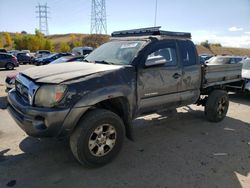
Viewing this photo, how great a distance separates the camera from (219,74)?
21.3 ft

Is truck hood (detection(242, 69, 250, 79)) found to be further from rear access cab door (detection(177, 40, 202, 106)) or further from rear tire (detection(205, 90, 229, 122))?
rear access cab door (detection(177, 40, 202, 106))

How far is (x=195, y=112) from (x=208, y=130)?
1.60 m

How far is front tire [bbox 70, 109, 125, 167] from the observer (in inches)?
145

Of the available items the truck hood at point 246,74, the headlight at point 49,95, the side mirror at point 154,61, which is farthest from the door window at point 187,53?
the truck hood at point 246,74

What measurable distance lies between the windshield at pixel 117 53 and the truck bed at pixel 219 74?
6.48 feet

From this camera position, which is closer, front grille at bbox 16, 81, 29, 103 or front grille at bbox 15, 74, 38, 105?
front grille at bbox 15, 74, 38, 105

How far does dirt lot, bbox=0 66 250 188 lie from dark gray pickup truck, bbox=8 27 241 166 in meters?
0.36

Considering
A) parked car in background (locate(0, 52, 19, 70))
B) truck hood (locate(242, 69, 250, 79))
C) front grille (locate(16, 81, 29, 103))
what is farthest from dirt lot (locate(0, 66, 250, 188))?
parked car in background (locate(0, 52, 19, 70))

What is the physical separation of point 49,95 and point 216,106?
14.0ft

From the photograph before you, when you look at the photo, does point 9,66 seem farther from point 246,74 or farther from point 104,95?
point 104,95

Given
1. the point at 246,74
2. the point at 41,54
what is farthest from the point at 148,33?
the point at 41,54

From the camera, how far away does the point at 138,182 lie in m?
3.55

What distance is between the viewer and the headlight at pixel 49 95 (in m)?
3.48

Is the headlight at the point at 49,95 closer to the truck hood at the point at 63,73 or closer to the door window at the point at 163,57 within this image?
the truck hood at the point at 63,73
